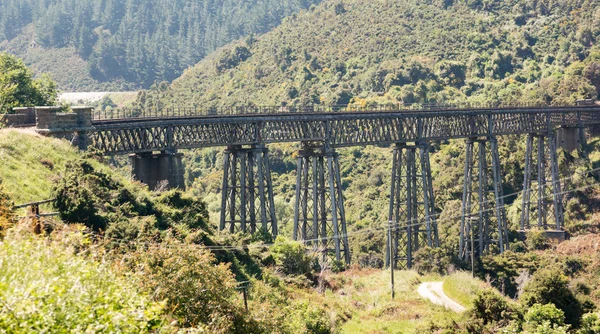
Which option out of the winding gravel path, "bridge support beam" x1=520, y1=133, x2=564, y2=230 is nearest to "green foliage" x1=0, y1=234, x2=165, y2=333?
the winding gravel path

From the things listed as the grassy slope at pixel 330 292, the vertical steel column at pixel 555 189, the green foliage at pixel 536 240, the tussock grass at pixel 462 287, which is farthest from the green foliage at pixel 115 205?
the vertical steel column at pixel 555 189

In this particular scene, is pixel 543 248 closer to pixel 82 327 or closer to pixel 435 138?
pixel 435 138

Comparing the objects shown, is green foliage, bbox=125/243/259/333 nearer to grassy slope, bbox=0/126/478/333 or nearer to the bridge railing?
grassy slope, bbox=0/126/478/333

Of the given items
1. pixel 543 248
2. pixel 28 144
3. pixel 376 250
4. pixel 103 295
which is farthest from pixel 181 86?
pixel 103 295

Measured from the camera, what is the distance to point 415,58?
106 meters

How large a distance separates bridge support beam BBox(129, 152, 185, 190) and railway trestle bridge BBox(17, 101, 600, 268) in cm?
4

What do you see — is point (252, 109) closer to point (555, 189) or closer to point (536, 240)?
point (536, 240)

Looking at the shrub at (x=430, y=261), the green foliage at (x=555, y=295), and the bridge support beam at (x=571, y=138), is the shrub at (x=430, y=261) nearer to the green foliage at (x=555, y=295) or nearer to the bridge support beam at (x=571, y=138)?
the green foliage at (x=555, y=295)

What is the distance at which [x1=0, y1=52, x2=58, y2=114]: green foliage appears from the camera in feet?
150

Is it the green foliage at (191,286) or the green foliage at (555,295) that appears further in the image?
the green foliage at (555,295)

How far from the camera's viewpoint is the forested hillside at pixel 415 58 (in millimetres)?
95000

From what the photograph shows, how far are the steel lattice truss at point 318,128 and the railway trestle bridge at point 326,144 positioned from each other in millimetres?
57

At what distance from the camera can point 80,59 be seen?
181m

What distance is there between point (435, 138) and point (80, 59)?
14012 cm
